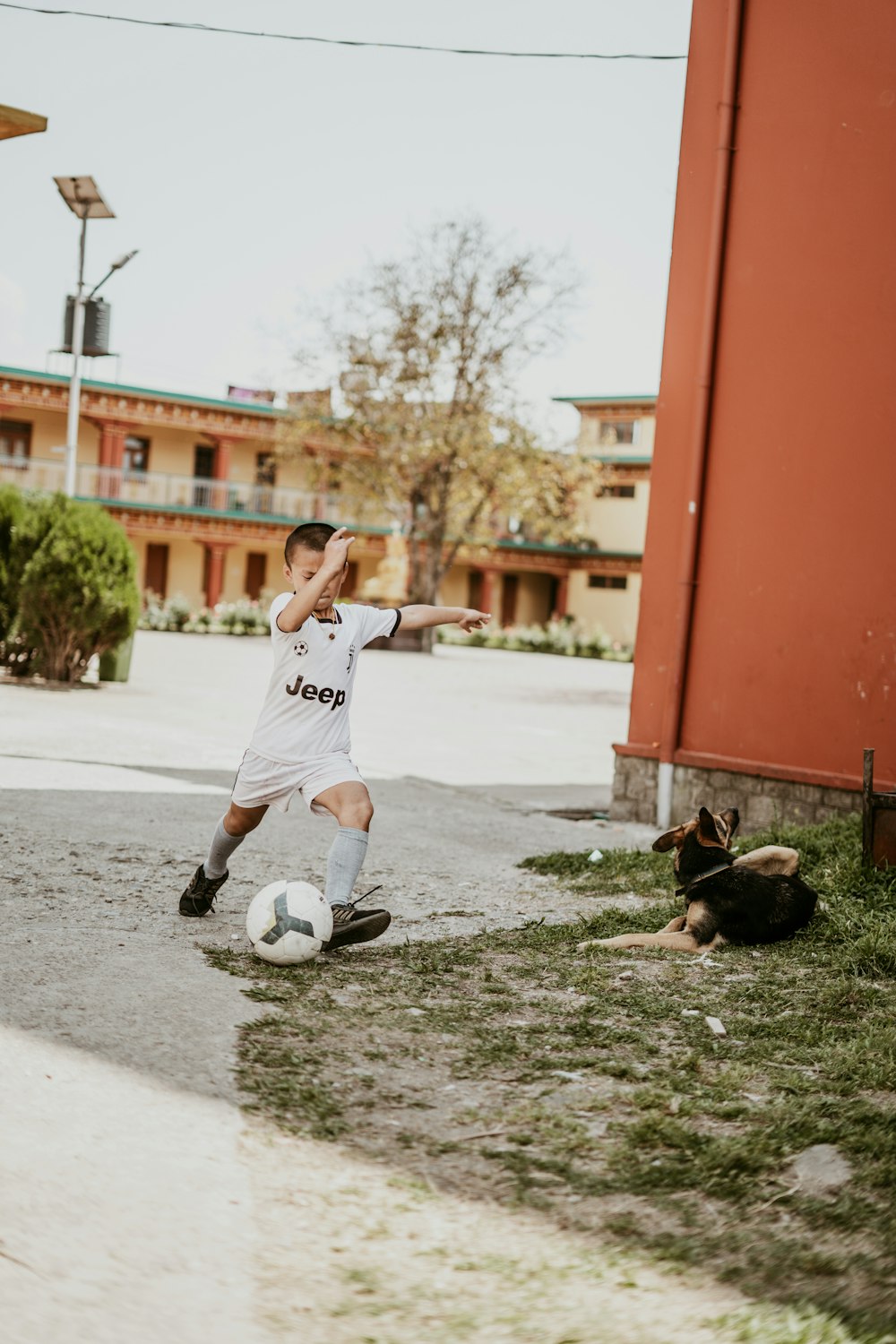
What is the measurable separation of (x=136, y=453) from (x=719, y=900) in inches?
1755

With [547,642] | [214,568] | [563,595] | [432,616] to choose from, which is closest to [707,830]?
[432,616]

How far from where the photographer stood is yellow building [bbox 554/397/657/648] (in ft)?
177

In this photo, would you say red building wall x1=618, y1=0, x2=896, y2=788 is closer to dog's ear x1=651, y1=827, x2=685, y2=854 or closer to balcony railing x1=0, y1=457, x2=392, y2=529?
dog's ear x1=651, y1=827, x2=685, y2=854

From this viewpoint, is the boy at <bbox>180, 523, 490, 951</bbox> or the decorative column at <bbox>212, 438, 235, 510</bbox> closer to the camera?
the boy at <bbox>180, 523, 490, 951</bbox>

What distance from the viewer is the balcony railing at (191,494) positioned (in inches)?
1641

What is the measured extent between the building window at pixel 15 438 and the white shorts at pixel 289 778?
1661 inches

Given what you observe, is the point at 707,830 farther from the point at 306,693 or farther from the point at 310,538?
the point at 310,538

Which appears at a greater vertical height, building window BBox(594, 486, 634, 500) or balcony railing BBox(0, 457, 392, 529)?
building window BBox(594, 486, 634, 500)

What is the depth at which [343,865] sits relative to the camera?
4.96m

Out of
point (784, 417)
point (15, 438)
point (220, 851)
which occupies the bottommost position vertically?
point (220, 851)

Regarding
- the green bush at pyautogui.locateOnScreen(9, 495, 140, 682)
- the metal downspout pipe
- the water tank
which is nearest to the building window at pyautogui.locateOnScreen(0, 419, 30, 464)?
the water tank

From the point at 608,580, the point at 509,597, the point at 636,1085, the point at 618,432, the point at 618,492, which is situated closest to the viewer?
the point at 636,1085

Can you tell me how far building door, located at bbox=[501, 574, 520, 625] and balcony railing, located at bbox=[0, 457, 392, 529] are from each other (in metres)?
8.26

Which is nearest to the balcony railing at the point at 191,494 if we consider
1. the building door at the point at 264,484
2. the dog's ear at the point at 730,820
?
the building door at the point at 264,484
